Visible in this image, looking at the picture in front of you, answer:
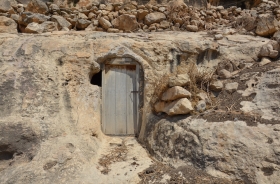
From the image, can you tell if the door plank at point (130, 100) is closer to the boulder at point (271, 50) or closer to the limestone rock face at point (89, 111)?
the limestone rock face at point (89, 111)

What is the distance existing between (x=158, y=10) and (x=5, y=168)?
4697 mm

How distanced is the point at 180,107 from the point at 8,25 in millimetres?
4425

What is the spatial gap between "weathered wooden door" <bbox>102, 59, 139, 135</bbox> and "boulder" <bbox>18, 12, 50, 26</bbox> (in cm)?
222

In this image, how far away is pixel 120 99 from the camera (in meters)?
4.55

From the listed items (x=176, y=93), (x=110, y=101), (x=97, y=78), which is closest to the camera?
(x=176, y=93)

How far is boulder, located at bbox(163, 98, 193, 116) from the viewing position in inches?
141

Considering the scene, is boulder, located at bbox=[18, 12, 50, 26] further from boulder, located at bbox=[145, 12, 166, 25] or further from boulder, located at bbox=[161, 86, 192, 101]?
boulder, located at bbox=[161, 86, 192, 101]

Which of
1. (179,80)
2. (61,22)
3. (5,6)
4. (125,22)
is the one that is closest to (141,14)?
(125,22)

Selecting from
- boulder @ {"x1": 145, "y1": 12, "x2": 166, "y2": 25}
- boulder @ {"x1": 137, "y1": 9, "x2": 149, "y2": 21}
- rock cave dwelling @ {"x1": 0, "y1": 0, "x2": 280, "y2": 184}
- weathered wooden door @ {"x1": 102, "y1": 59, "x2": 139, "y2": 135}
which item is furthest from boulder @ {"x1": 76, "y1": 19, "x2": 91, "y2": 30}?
weathered wooden door @ {"x1": 102, "y1": 59, "x2": 139, "y2": 135}

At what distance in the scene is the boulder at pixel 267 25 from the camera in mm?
5131

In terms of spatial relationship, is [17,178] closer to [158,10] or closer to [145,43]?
[145,43]

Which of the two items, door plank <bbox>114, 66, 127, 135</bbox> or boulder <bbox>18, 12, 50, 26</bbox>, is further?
boulder <bbox>18, 12, 50, 26</bbox>

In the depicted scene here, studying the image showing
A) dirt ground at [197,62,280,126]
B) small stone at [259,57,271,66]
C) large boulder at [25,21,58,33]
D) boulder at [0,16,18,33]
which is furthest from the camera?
boulder at [0,16,18,33]

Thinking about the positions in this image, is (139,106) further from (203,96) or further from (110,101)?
(203,96)
